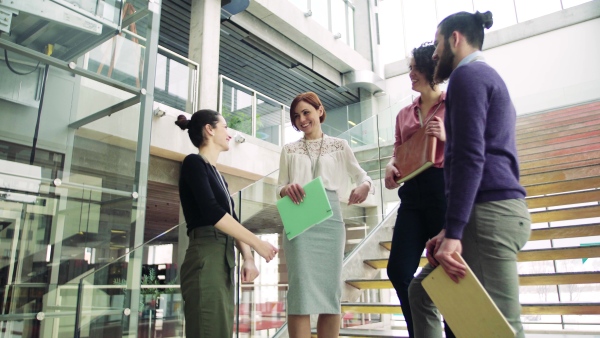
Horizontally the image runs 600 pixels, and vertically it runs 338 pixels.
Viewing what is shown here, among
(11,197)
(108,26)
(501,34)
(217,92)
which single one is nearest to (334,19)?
(501,34)

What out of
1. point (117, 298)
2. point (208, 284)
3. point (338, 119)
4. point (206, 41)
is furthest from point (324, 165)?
point (338, 119)

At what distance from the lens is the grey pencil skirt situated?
6.07 ft

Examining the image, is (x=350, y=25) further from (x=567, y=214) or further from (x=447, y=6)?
(x=567, y=214)

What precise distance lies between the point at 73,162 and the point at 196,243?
3.90ft

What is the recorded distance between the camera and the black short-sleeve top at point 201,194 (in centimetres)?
171

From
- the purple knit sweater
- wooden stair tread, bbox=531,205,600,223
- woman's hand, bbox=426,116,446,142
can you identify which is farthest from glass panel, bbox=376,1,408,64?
the purple knit sweater

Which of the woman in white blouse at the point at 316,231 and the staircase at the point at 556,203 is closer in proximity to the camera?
the woman in white blouse at the point at 316,231

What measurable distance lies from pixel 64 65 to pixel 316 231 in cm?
172

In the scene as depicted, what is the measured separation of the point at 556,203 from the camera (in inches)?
140

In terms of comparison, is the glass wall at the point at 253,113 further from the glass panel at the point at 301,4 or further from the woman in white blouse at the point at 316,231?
the woman in white blouse at the point at 316,231

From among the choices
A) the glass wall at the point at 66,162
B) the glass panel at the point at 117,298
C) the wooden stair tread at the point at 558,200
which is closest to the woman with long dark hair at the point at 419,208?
the glass panel at the point at 117,298

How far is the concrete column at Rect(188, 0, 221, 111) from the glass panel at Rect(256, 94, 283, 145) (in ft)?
3.04

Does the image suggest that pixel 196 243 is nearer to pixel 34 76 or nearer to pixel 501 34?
pixel 34 76

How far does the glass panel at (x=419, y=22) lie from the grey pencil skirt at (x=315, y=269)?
14495 mm
